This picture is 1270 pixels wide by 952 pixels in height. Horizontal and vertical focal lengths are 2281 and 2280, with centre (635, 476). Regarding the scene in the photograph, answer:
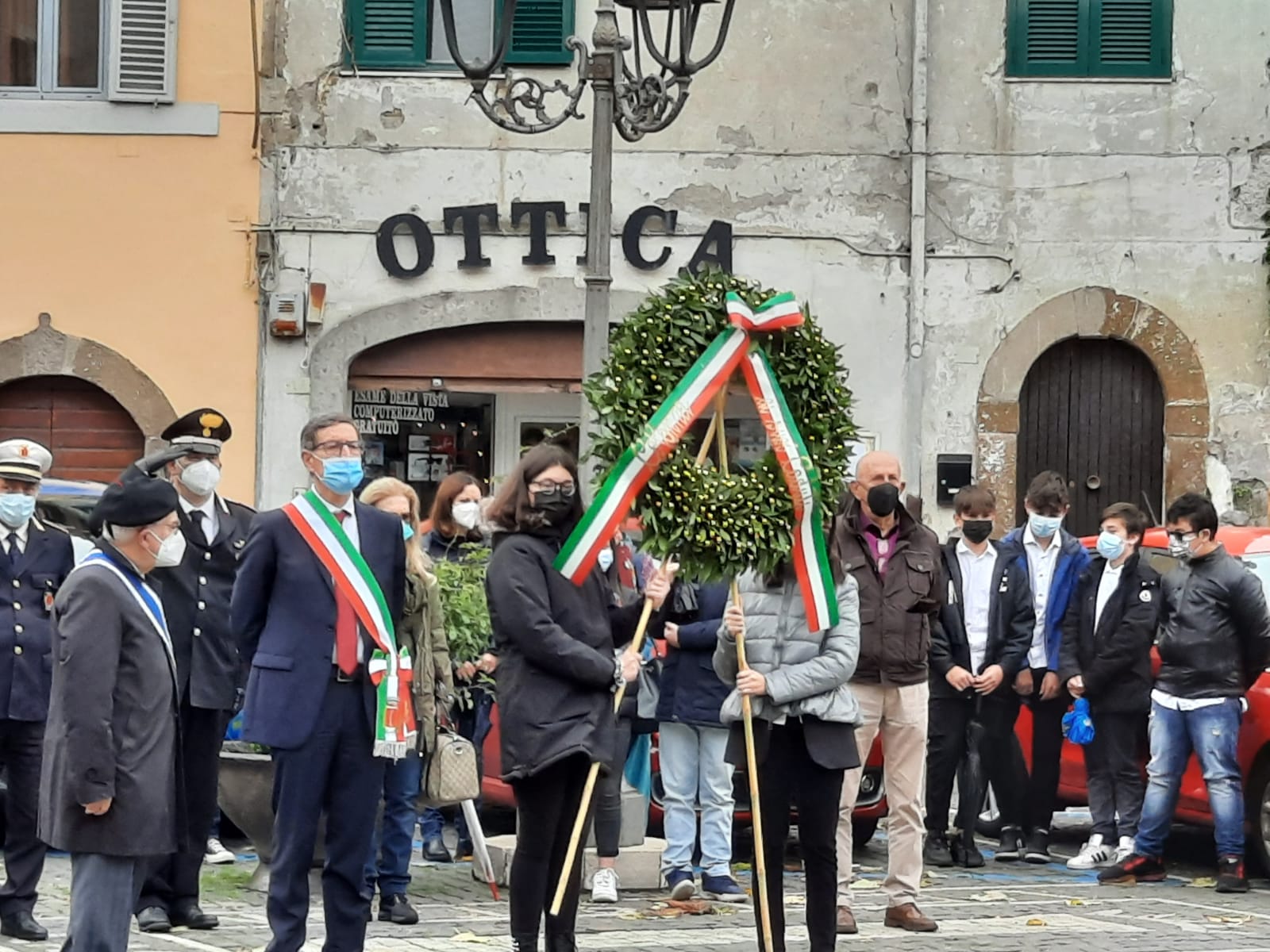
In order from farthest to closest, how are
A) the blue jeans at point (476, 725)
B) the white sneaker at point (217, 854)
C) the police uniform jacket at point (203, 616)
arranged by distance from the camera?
the blue jeans at point (476, 725) < the white sneaker at point (217, 854) < the police uniform jacket at point (203, 616)

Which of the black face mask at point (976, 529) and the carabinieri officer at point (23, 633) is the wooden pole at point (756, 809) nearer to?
the carabinieri officer at point (23, 633)

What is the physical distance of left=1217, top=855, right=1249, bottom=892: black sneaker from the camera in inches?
421

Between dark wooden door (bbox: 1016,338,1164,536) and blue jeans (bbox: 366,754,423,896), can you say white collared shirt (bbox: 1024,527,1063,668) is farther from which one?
dark wooden door (bbox: 1016,338,1164,536)

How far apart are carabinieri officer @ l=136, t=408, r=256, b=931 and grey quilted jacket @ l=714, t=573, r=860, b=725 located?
203cm

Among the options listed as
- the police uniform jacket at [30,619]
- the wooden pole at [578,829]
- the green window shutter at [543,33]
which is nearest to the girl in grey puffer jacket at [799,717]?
the wooden pole at [578,829]

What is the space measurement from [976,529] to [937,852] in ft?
5.38

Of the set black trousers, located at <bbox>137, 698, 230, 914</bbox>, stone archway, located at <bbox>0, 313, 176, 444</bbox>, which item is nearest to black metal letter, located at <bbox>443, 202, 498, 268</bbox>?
stone archway, located at <bbox>0, 313, 176, 444</bbox>

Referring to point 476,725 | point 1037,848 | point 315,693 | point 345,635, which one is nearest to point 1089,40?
point 1037,848

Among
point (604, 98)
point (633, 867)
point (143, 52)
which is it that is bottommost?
point (633, 867)

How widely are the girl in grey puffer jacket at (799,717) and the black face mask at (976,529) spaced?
3.52 meters

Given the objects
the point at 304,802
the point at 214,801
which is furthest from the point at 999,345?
the point at 304,802

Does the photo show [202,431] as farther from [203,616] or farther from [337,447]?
[337,447]

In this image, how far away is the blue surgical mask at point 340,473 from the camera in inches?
304

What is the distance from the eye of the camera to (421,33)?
1692 centimetres
